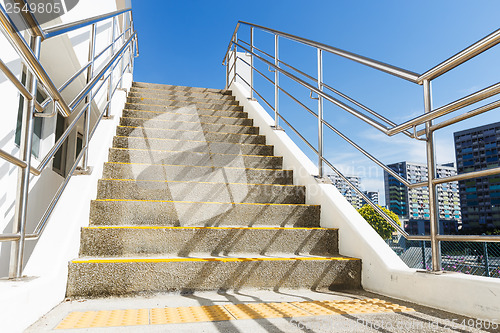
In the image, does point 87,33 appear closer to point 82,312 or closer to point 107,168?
point 107,168

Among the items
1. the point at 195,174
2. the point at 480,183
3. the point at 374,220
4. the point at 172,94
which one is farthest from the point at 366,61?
the point at 480,183

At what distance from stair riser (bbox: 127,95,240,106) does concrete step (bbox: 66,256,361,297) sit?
8.62ft

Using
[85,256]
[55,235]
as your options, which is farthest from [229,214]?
[55,235]

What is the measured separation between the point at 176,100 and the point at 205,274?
2.84 metres

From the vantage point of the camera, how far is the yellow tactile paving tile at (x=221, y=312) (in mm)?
1121

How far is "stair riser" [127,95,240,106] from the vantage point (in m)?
3.90

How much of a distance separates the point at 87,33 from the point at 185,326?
2540 millimetres

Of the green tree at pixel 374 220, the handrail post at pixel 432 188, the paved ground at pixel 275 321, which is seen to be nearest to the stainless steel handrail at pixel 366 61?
the handrail post at pixel 432 188

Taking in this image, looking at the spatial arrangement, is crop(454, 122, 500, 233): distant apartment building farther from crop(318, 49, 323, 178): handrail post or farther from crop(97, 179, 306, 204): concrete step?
crop(97, 179, 306, 204): concrete step

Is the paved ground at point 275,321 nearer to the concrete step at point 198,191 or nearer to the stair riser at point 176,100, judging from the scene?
the concrete step at point 198,191

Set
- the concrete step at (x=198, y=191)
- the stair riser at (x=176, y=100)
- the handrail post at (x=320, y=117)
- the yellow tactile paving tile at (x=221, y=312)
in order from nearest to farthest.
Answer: the yellow tactile paving tile at (x=221, y=312), the concrete step at (x=198, y=191), the handrail post at (x=320, y=117), the stair riser at (x=176, y=100)

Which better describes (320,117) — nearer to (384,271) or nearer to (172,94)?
(384,271)

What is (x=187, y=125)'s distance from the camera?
3326mm

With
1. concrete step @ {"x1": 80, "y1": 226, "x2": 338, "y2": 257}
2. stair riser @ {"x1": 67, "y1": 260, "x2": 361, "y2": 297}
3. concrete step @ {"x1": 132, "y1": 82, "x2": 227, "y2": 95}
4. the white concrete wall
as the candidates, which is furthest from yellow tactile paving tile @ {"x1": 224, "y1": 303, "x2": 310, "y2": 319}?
concrete step @ {"x1": 132, "y1": 82, "x2": 227, "y2": 95}
